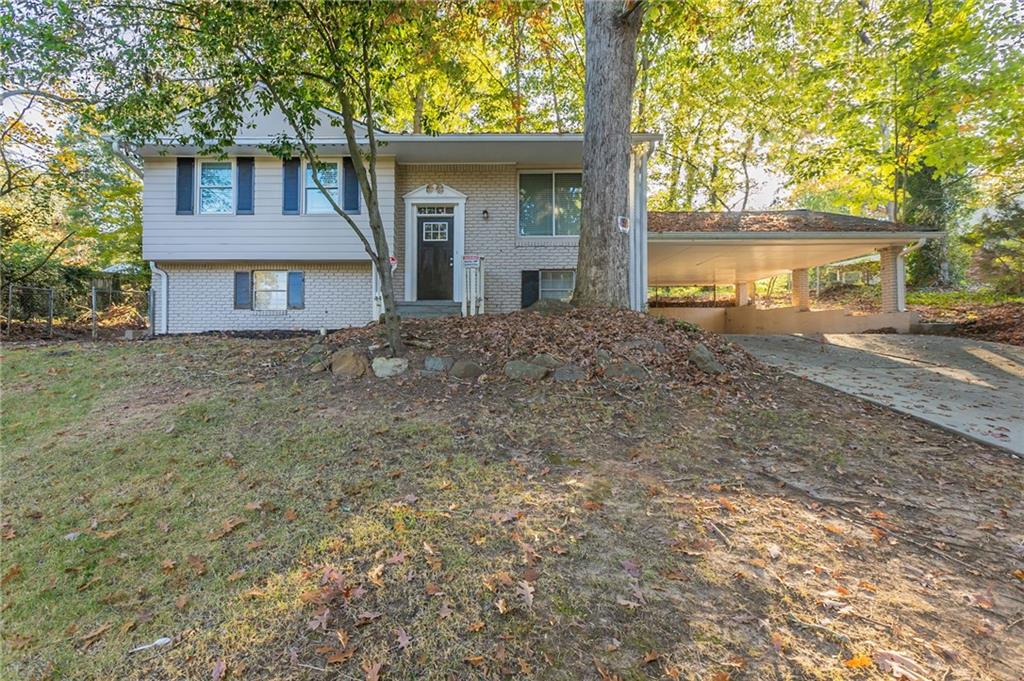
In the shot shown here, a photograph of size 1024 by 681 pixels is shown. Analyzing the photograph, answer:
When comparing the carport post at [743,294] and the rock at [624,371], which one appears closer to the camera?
the rock at [624,371]

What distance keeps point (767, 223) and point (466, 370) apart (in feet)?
30.9

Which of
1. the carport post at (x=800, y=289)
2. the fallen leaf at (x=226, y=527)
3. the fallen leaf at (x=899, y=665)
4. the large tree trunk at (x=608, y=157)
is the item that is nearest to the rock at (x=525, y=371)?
the large tree trunk at (x=608, y=157)

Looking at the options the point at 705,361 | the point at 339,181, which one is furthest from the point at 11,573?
the point at 339,181

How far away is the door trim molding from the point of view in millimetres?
10766

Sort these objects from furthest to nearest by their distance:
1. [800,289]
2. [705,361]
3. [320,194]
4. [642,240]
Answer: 1. [800,289]
2. [320,194]
3. [642,240]
4. [705,361]

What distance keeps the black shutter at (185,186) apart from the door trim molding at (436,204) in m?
4.82

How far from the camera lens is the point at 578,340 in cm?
567

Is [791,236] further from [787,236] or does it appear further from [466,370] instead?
[466,370]

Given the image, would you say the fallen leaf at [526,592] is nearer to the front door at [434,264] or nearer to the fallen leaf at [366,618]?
the fallen leaf at [366,618]

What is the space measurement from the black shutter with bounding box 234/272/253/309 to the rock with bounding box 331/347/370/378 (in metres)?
6.57

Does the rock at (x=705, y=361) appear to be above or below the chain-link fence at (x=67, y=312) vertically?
below

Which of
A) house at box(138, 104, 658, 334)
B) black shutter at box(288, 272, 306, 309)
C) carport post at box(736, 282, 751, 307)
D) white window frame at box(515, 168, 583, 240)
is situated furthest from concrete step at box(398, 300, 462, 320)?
carport post at box(736, 282, 751, 307)

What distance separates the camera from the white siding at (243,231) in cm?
1041

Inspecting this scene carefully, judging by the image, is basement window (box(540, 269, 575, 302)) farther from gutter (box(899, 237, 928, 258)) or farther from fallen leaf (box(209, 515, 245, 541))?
fallen leaf (box(209, 515, 245, 541))
